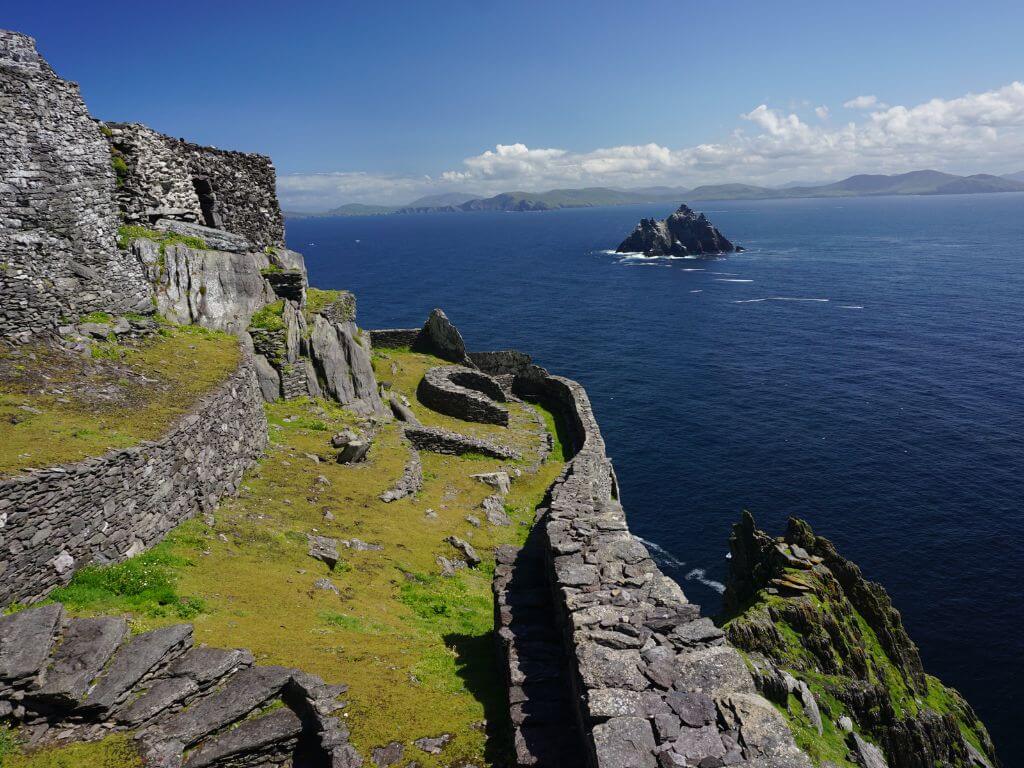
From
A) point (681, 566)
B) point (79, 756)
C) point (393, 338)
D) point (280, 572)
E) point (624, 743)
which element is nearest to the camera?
point (624, 743)

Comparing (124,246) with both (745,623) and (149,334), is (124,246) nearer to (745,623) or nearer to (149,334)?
(149,334)

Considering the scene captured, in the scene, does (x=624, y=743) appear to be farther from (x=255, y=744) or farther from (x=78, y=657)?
(x=78, y=657)

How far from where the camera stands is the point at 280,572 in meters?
16.3

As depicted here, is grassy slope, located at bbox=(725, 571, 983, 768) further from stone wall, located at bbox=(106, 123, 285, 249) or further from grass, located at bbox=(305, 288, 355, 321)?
stone wall, located at bbox=(106, 123, 285, 249)

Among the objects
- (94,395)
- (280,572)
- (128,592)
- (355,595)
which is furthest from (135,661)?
(94,395)

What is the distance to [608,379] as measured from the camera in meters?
79.6

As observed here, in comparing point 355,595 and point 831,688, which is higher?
point 355,595

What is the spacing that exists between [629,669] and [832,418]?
6377cm

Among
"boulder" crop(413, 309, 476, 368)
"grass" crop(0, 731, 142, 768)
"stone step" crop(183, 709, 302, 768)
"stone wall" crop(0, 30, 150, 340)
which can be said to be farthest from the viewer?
Result: "boulder" crop(413, 309, 476, 368)

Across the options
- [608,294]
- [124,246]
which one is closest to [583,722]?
[124,246]

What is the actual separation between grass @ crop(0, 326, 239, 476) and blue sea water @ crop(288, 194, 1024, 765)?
34.3 metres

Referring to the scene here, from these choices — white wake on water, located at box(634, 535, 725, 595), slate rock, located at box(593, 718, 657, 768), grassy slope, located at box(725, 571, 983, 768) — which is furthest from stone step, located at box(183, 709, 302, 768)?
white wake on water, located at box(634, 535, 725, 595)

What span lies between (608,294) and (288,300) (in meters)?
109

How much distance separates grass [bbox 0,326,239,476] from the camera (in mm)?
14102
